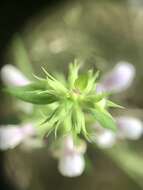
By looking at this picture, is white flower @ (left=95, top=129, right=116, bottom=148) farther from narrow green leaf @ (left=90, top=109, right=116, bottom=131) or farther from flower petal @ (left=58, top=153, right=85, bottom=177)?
narrow green leaf @ (left=90, top=109, right=116, bottom=131)

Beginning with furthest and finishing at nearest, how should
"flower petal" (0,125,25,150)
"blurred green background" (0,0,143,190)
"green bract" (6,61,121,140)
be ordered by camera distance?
1. "blurred green background" (0,0,143,190)
2. "flower petal" (0,125,25,150)
3. "green bract" (6,61,121,140)

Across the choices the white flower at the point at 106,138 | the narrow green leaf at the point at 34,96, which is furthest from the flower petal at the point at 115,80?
the narrow green leaf at the point at 34,96

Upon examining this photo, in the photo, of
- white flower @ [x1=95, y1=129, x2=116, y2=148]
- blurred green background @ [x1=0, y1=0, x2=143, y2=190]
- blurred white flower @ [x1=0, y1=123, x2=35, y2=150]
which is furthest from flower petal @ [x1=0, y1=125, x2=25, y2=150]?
blurred green background @ [x1=0, y1=0, x2=143, y2=190]

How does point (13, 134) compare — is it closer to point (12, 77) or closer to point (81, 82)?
point (12, 77)

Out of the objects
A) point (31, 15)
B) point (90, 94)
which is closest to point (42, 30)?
point (31, 15)

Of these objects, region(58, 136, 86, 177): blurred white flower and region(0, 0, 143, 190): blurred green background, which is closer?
region(58, 136, 86, 177): blurred white flower

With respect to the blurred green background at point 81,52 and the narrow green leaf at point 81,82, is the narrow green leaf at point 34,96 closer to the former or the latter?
the narrow green leaf at point 81,82
